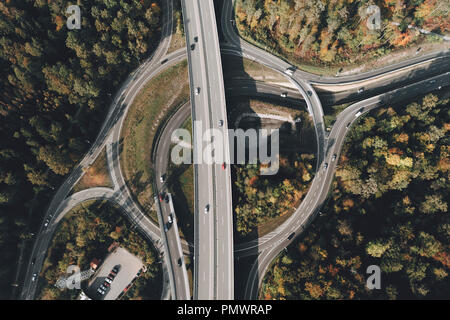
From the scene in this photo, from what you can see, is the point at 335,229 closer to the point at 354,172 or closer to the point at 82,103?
the point at 354,172

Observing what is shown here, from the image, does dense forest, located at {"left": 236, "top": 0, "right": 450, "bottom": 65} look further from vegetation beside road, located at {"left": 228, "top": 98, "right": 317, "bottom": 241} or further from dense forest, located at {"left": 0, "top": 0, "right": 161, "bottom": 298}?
dense forest, located at {"left": 0, "top": 0, "right": 161, "bottom": 298}

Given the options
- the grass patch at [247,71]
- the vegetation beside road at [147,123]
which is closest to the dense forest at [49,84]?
the vegetation beside road at [147,123]

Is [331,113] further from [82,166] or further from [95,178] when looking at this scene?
[82,166]

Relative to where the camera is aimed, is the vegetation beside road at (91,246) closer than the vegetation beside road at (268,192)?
No

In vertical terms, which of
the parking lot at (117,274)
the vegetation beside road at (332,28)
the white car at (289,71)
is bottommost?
the parking lot at (117,274)

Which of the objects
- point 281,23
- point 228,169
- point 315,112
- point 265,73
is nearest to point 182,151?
point 228,169

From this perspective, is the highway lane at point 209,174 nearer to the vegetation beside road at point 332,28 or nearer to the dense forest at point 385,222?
the vegetation beside road at point 332,28
